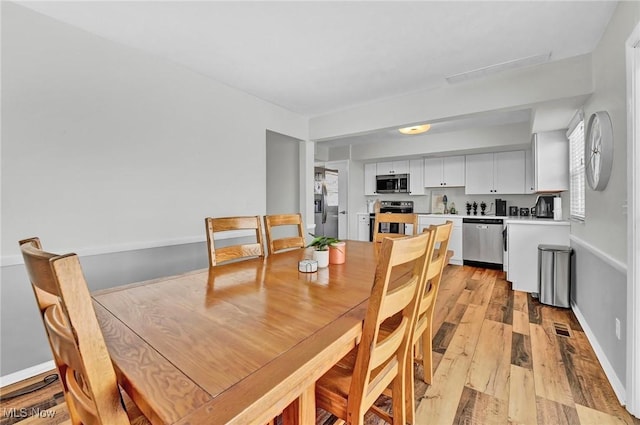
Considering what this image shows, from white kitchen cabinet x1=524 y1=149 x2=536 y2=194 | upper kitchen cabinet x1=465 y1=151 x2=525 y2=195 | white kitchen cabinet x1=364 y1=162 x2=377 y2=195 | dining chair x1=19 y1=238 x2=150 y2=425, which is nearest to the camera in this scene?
dining chair x1=19 y1=238 x2=150 y2=425

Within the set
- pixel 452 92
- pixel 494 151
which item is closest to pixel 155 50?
pixel 452 92

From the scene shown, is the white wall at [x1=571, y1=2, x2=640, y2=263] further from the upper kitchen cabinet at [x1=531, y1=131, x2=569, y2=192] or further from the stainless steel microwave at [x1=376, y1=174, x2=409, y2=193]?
the stainless steel microwave at [x1=376, y1=174, x2=409, y2=193]

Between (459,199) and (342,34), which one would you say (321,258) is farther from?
(459,199)

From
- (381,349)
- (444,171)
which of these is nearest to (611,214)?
(381,349)

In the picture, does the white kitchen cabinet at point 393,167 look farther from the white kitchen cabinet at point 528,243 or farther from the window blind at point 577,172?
the window blind at point 577,172

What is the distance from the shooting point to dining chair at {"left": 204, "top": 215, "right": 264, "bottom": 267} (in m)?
1.79

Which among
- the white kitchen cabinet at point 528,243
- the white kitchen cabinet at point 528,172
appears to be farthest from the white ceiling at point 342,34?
the white kitchen cabinet at point 528,172

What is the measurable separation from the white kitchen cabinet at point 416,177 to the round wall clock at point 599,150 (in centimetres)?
336

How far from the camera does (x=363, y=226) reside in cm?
639

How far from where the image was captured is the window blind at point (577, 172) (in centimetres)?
286

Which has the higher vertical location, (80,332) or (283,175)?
(283,175)

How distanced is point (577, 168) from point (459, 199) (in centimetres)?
262

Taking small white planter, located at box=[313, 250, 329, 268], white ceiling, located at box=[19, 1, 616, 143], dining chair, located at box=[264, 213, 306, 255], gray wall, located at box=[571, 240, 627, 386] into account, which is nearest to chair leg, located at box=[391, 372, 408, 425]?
small white planter, located at box=[313, 250, 329, 268]

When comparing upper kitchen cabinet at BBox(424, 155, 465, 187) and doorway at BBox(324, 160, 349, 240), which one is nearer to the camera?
upper kitchen cabinet at BBox(424, 155, 465, 187)
